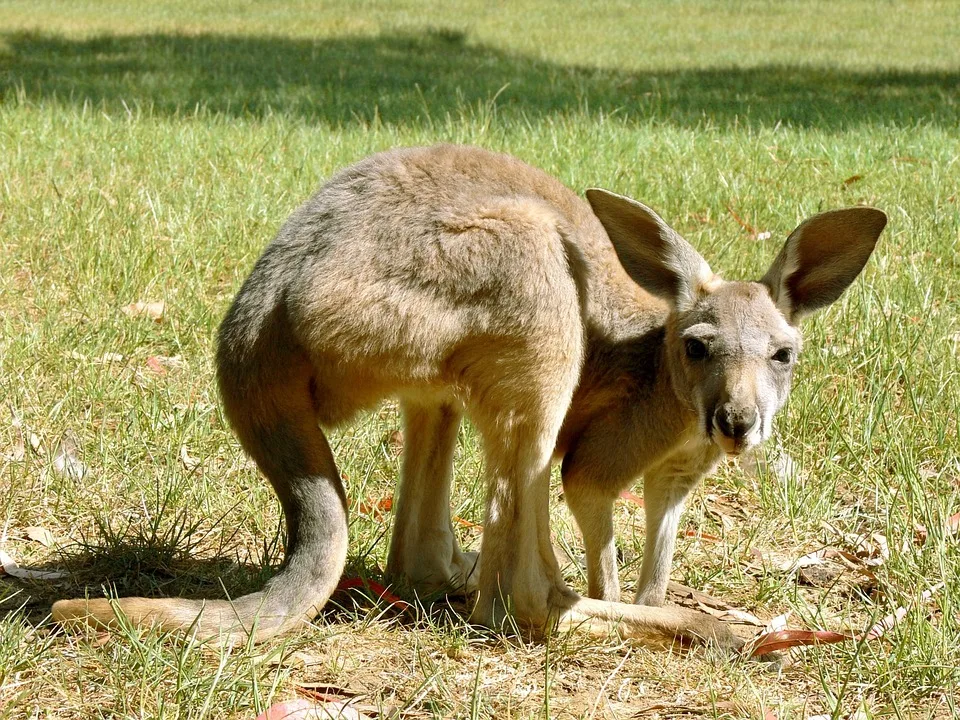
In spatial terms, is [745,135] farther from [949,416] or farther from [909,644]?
[909,644]

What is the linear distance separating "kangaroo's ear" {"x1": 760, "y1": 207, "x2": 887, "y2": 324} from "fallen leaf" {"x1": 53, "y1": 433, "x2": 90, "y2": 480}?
6.66 ft

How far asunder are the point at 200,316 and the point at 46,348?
580 millimetres

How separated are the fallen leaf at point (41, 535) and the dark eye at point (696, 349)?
1.78 metres

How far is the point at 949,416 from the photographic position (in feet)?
12.3

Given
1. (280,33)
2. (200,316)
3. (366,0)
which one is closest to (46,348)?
(200,316)

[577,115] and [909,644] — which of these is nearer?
[909,644]

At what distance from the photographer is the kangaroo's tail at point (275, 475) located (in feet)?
8.13

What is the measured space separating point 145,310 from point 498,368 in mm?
2071

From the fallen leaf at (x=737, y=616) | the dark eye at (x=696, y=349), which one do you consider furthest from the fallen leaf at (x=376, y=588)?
the dark eye at (x=696, y=349)

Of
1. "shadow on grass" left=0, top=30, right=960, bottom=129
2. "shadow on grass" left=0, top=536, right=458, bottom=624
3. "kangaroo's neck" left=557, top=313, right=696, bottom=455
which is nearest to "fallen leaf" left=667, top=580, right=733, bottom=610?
"kangaroo's neck" left=557, top=313, right=696, bottom=455

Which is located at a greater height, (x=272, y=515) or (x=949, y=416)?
(x=949, y=416)

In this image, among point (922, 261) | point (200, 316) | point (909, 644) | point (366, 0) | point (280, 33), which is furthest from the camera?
point (366, 0)

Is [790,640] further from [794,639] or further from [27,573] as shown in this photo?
[27,573]

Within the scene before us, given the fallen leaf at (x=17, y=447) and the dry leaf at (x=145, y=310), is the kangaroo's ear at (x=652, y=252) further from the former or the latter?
the dry leaf at (x=145, y=310)
